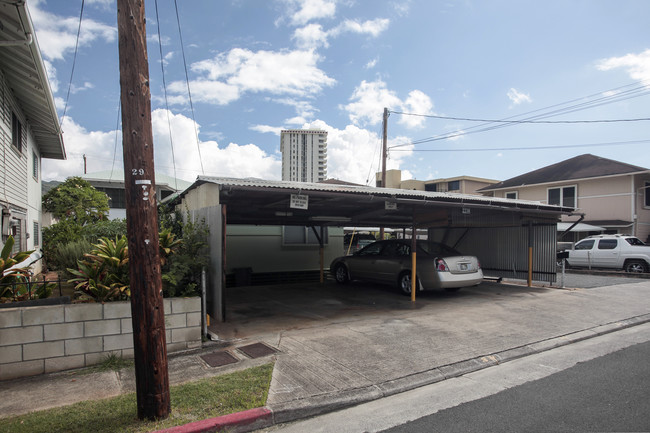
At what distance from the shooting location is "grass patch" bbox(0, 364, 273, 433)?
3.43 m

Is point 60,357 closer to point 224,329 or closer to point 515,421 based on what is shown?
point 224,329

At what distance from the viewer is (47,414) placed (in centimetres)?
369

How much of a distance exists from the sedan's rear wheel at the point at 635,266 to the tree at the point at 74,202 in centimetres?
2022

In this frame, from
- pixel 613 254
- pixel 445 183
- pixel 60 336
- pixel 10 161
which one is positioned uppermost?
pixel 445 183

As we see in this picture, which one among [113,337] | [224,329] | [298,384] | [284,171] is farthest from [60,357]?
[284,171]

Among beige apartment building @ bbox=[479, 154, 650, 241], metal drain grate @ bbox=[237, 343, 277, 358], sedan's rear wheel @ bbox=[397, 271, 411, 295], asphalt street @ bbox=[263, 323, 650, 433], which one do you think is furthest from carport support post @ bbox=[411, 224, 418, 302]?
beige apartment building @ bbox=[479, 154, 650, 241]

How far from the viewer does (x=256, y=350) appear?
565cm

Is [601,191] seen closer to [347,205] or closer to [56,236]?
[347,205]

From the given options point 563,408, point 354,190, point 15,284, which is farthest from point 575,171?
point 15,284

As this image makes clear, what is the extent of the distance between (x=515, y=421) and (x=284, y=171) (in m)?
38.0

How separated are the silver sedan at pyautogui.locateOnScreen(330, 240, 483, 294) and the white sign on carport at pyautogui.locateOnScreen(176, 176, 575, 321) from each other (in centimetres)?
86

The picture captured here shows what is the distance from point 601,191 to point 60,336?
2826 centimetres

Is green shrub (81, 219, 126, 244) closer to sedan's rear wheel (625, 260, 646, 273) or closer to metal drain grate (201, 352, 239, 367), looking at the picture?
metal drain grate (201, 352, 239, 367)

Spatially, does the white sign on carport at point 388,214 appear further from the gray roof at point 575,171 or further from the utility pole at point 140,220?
the gray roof at point 575,171
